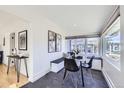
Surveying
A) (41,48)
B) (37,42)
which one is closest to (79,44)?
(41,48)

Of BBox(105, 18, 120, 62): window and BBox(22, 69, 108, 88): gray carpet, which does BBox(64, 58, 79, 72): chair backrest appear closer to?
BBox(22, 69, 108, 88): gray carpet

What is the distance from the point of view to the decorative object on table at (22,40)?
318 centimetres

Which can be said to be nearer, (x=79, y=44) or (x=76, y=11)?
(x=76, y=11)

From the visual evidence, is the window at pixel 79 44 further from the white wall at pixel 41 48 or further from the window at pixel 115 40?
the window at pixel 115 40

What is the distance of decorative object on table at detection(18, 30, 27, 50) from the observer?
3.18m

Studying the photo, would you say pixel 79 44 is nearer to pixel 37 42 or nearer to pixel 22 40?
pixel 37 42

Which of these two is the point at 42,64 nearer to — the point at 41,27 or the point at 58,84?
the point at 58,84

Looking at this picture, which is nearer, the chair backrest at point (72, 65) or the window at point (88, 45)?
the chair backrest at point (72, 65)

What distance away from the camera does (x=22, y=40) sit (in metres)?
3.33

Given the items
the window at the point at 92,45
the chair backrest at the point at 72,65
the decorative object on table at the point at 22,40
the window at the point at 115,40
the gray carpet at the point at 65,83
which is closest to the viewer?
the window at the point at 115,40

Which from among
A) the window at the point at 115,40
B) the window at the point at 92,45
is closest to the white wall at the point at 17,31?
the window at the point at 115,40

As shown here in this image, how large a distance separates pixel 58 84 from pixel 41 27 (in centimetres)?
201

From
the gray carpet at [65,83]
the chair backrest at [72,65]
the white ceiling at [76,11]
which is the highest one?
the white ceiling at [76,11]
